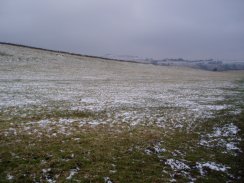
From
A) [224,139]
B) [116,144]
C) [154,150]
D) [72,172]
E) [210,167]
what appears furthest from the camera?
[224,139]

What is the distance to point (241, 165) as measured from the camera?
9.98 metres

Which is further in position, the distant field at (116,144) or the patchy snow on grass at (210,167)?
the patchy snow on grass at (210,167)

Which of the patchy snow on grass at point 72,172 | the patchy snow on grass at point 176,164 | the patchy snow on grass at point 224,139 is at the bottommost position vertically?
the patchy snow on grass at point 72,172

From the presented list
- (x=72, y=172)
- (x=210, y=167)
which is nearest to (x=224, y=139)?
(x=210, y=167)

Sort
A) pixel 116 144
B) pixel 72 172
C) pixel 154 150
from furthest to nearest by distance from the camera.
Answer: pixel 116 144 < pixel 154 150 < pixel 72 172

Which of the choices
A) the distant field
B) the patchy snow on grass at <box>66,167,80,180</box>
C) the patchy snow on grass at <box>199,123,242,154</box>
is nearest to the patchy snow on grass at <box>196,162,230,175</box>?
the distant field

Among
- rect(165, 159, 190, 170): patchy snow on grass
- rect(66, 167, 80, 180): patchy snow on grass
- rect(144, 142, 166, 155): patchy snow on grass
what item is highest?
rect(144, 142, 166, 155): patchy snow on grass

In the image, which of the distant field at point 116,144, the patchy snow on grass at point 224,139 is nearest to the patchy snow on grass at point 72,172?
the distant field at point 116,144

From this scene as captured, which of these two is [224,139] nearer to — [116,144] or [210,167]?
[210,167]

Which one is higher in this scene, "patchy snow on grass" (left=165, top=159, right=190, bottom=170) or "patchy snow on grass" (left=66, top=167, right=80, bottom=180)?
"patchy snow on grass" (left=165, top=159, right=190, bottom=170)

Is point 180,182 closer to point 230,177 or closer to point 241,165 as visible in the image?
point 230,177

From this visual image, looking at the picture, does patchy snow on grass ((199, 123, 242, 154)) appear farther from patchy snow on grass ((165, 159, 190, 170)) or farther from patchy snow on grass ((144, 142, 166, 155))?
patchy snow on grass ((165, 159, 190, 170))

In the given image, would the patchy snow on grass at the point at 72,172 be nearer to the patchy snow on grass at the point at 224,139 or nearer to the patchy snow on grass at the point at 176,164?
the patchy snow on grass at the point at 176,164

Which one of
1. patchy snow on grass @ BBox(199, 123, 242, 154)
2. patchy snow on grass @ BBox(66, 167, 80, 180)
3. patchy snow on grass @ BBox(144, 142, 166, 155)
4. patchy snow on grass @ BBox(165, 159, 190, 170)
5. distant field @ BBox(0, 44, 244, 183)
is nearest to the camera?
patchy snow on grass @ BBox(66, 167, 80, 180)
